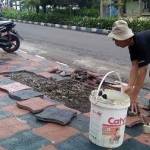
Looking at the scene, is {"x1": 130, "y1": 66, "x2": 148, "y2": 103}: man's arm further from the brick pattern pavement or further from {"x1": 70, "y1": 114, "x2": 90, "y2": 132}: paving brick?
{"x1": 70, "y1": 114, "x2": 90, "y2": 132}: paving brick

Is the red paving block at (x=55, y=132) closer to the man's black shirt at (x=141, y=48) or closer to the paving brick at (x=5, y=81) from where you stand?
the man's black shirt at (x=141, y=48)

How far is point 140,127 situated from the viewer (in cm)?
446

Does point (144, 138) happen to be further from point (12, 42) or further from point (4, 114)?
point (12, 42)

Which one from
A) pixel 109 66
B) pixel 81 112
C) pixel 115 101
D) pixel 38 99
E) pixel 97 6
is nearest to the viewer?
pixel 115 101

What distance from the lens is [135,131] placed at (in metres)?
4.34

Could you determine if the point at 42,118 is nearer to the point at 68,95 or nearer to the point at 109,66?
the point at 68,95

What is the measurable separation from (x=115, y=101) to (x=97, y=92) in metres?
0.21

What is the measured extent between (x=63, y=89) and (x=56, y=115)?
132cm

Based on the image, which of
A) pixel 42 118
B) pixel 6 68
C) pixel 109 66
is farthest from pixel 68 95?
pixel 109 66

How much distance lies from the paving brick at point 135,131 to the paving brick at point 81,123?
472mm

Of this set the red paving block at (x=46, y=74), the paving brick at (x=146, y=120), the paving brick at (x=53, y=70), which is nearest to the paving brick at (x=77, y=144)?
the paving brick at (x=146, y=120)

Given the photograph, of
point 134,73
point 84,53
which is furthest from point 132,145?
point 84,53

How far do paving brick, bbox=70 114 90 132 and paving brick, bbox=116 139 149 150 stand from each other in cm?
50

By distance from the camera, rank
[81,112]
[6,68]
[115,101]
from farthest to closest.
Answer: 1. [6,68]
2. [81,112]
3. [115,101]
